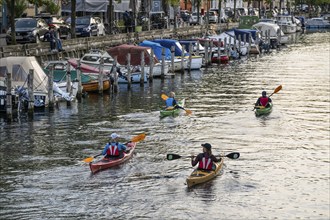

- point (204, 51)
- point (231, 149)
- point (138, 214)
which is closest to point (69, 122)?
point (231, 149)

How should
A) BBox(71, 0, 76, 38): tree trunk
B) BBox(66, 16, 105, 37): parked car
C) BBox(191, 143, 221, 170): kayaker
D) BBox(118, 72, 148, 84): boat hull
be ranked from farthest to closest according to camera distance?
BBox(66, 16, 105, 37): parked car < BBox(71, 0, 76, 38): tree trunk < BBox(118, 72, 148, 84): boat hull < BBox(191, 143, 221, 170): kayaker

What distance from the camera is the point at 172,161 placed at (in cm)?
4084

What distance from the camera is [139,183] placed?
36406 mm

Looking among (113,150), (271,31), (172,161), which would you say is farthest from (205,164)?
(271,31)

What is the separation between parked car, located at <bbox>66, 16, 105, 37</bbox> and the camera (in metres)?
81.8

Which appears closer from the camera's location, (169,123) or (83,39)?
(169,123)

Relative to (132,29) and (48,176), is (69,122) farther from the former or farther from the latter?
(132,29)

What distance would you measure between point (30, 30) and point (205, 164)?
126 ft

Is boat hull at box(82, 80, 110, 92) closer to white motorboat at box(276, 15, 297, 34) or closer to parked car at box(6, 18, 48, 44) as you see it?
parked car at box(6, 18, 48, 44)

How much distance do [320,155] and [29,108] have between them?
1785 centimetres

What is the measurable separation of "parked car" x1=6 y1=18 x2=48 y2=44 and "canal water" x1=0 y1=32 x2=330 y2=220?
1094 cm

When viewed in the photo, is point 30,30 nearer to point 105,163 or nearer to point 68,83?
point 68,83

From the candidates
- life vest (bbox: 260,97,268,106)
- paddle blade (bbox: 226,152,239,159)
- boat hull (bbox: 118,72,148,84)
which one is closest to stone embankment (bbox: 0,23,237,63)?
boat hull (bbox: 118,72,148,84)

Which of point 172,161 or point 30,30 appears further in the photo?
point 30,30
